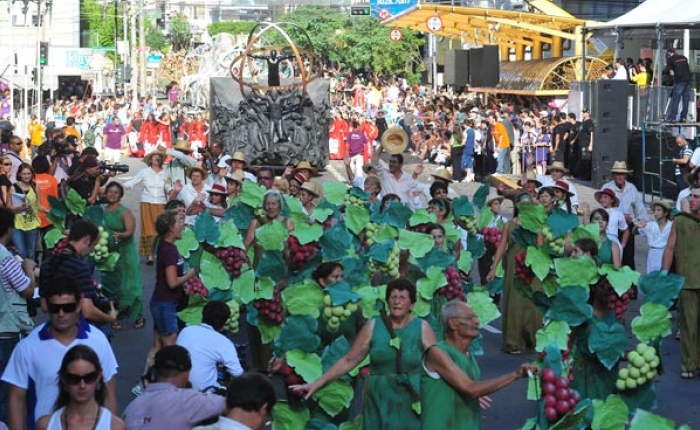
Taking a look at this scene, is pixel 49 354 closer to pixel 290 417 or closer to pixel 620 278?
pixel 290 417

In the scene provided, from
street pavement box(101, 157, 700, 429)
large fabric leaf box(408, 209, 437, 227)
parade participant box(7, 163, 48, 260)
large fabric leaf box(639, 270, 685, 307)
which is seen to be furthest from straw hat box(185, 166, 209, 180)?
large fabric leaf box(639, 270, 685, 307)

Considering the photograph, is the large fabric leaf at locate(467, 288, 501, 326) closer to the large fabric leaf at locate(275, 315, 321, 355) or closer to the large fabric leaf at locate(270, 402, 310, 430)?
the large fabric leaf at locate(275, 315, 321, 355)

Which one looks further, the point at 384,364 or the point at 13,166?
the point at 13,166

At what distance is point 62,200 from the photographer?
44.4 feet

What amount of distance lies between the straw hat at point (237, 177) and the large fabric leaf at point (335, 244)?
5987 mm

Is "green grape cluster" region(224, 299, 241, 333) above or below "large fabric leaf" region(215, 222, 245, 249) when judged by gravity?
below

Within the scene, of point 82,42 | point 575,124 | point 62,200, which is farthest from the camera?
point 82,42

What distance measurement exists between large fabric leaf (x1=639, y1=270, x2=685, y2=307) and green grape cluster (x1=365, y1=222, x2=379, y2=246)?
2.75 meters

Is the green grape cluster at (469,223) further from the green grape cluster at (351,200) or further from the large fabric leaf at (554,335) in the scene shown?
the large fabric leaf at (554,335)

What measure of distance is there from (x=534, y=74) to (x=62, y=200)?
1135 inches

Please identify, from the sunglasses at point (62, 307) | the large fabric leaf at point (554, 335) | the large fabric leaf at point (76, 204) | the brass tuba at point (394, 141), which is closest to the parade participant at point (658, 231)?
the brass tuba at point (394, 141)

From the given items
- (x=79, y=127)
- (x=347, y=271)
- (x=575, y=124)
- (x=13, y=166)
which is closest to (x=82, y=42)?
(x=79, y=127)

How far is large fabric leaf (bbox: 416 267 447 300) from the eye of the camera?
961cm

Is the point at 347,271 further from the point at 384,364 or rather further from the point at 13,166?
the point at 13,166
